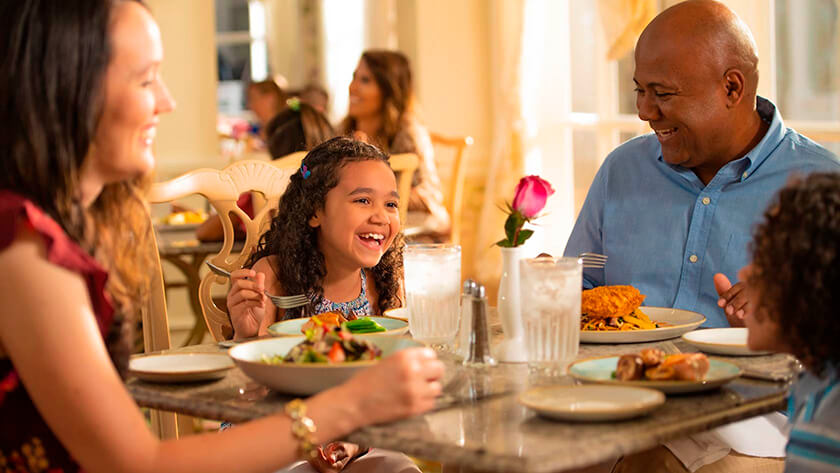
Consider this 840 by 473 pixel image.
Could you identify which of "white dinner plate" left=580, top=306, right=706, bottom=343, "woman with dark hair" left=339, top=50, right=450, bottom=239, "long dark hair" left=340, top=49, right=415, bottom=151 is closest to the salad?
"white dinner plate" left=580, top=306, right=706, bottom=343

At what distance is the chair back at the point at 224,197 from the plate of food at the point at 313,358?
626mm

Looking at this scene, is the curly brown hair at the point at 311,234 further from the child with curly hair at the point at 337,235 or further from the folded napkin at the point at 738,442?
the folded napkin at the point at 738,442

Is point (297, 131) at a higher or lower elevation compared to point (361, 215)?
higher

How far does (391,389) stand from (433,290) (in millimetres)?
347

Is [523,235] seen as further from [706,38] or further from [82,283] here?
[706,38]

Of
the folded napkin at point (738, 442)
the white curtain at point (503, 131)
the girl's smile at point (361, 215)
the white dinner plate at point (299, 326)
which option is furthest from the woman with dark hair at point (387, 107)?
the folded napkin at point (738, 442)

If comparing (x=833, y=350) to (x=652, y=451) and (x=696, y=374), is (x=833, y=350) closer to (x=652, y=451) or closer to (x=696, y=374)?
(x=696, y=374)

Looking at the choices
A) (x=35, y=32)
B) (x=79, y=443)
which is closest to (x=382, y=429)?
(x=79, y=443)

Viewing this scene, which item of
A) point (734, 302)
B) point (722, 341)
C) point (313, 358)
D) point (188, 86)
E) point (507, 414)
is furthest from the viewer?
point (188, 86)

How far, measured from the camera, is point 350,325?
1538 mm

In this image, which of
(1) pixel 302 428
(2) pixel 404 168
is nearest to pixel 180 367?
(1) pixel 302 428

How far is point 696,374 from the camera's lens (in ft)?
3.83

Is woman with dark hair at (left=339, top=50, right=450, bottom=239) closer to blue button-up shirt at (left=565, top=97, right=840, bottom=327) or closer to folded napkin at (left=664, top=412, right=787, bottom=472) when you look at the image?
blue button-up shirt at (left=565, top=97, right=840, bottom=327)

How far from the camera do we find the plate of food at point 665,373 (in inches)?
45.2
